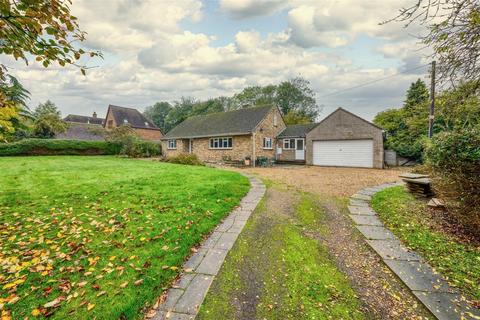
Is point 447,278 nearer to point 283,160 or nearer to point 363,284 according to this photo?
point 363,284

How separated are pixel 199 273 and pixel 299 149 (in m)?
19.0

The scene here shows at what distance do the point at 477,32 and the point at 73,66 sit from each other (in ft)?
21.4

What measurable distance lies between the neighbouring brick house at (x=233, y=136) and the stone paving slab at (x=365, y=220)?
13.3 metres

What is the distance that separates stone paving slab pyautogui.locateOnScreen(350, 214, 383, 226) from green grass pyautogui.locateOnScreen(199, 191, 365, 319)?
3.80 ft

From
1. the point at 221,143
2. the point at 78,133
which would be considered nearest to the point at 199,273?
the point at 221,143

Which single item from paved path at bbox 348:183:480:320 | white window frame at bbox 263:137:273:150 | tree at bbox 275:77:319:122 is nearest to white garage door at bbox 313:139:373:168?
white window frame at bbox 263:137:273:150

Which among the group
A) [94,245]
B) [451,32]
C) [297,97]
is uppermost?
[297,97]

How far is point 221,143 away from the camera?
68.5 feet

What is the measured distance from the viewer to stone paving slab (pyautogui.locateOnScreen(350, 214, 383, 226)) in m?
4.86

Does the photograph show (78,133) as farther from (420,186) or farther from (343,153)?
(420,186)

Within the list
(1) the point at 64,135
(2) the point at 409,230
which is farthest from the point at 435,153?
(1) the point at 64,135

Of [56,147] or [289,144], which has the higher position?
[289,144]

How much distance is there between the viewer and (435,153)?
207 inches

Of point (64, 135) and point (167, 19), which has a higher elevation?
point (167, 19)
